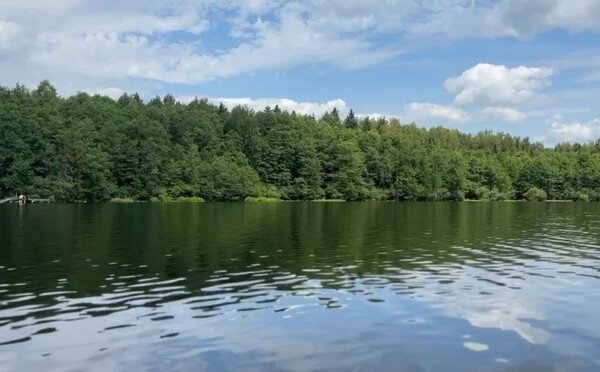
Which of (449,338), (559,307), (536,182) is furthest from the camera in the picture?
(536,182)

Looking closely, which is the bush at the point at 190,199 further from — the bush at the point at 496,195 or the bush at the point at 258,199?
the bush at the point at 496,195

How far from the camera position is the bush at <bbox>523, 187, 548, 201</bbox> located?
597 ft

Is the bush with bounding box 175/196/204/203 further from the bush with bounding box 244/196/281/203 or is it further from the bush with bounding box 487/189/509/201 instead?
the bush with bounding box 487/189/509/201

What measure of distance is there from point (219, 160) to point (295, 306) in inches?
5155

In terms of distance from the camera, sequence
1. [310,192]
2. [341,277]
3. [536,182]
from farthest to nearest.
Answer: [536,182] < [310,192] < [341,277]

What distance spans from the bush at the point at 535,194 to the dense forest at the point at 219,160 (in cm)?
40

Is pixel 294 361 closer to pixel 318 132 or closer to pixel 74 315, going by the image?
pixel 74 315

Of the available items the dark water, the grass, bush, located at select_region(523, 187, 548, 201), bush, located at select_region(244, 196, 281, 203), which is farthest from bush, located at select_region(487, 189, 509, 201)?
the dark water

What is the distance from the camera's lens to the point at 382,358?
14367mm

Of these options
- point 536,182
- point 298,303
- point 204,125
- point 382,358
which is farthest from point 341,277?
point 536,182

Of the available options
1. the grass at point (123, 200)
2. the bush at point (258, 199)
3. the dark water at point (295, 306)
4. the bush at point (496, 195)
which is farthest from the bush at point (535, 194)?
the dark water at point (295, 306)

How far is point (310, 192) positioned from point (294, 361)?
458 feet

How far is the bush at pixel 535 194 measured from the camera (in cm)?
18200

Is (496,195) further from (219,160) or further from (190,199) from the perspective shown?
(190,199)
